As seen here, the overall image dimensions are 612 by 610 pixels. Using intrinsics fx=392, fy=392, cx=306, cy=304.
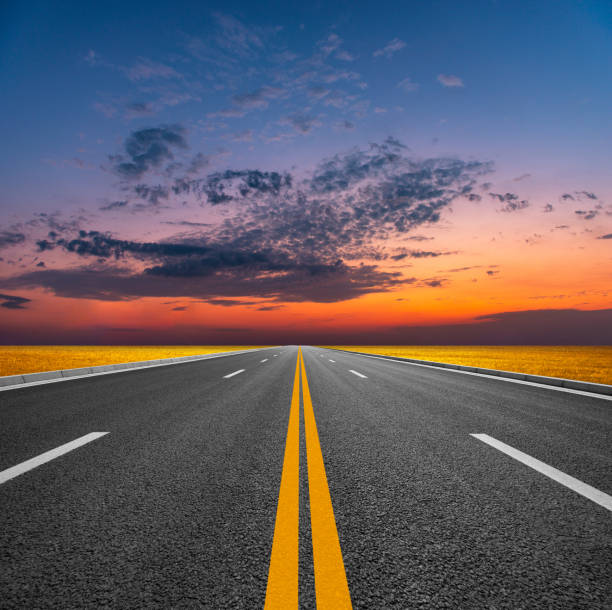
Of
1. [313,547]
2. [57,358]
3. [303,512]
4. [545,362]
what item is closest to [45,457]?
[303,512]

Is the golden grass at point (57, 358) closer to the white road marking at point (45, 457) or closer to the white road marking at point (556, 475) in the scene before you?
the white road marking at point (45, 457)

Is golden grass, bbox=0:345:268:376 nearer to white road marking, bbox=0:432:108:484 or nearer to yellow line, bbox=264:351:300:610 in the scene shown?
white road marking, bbox=0:432:108:484

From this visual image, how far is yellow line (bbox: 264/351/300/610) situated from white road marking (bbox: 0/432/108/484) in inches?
99.8

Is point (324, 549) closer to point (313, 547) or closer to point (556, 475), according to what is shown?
point (313, 547)

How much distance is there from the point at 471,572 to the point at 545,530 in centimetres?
86

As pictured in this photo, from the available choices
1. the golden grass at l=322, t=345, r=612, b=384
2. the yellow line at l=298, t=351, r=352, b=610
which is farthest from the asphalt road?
the golden grass at l=322, t=345, r=612, b=384

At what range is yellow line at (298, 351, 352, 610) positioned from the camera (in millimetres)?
1948

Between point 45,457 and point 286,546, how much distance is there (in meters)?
→ 3.27

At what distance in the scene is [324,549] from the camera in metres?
2.40

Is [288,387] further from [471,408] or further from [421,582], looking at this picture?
[421,582]

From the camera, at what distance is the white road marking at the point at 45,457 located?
3.73m

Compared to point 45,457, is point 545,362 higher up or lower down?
lower down

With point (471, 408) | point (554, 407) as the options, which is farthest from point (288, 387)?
point (554, 407)

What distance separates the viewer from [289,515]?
2.89m
